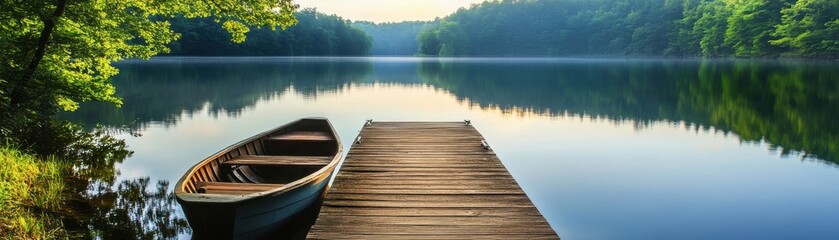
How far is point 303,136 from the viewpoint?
10961mm

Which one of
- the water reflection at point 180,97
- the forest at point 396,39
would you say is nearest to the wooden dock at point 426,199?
the water reflection at point 180,97

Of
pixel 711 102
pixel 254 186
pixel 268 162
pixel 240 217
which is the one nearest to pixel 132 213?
pixel 268 162

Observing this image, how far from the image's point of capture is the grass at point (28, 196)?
6.16 meters

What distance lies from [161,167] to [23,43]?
3358 millimetres

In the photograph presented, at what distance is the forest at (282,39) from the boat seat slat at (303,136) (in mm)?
63728

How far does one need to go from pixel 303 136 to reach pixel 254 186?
4062 mm

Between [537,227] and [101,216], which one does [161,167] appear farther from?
[537,227]

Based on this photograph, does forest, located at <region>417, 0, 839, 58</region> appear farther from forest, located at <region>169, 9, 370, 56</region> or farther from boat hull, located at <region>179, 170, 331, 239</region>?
boat hull, located at <region>179, 170, 331, 239</region>

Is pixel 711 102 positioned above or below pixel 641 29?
below

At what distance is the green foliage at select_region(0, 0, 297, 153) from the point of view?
29.3ft

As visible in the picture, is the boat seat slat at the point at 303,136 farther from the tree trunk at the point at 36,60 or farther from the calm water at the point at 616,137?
the tree trunk at the point at 36,60

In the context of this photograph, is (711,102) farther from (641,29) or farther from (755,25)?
(641,29)

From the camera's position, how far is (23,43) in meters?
9.29

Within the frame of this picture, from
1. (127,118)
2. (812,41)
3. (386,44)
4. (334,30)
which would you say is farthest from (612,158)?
(386,44)
